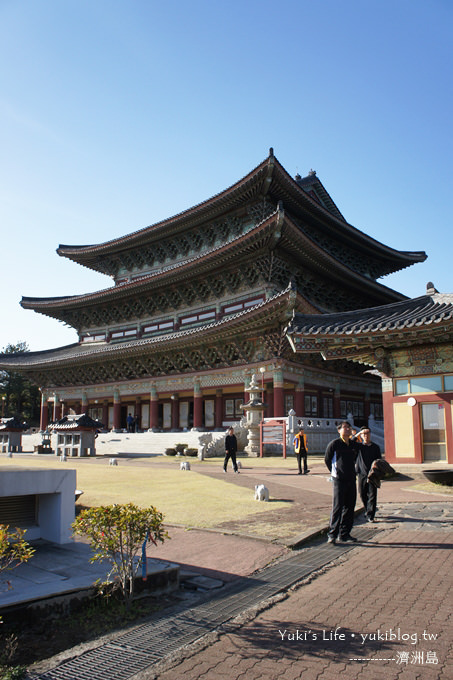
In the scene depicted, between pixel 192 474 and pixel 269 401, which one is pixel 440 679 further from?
pixel 269 401

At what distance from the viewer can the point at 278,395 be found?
25.8 metres

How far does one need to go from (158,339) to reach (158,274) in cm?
475

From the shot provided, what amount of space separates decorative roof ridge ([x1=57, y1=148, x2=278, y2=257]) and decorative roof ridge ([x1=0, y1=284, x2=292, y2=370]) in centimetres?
679

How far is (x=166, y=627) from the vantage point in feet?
13.4

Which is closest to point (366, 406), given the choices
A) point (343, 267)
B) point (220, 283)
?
point (343, 267)

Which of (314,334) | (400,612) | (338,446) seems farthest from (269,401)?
(400,612)

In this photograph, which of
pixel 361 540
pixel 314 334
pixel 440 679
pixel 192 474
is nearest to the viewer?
pixel 440 679

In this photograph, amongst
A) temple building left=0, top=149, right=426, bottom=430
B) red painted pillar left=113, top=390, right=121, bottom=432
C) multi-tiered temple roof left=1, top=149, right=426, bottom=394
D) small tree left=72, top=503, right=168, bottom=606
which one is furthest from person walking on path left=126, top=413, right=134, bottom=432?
small tree left=72, top=503, right=168, bottom=606

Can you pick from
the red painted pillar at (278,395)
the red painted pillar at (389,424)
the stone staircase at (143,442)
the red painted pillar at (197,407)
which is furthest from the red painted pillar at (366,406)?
the red painted pillar at (389,424)

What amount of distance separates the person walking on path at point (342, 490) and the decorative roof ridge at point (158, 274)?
18063 mm

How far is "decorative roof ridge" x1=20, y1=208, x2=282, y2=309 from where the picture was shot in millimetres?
25031

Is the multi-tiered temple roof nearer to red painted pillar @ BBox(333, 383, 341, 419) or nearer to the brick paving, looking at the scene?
red painted pillar @ BBox(333, 383, 341, 419)

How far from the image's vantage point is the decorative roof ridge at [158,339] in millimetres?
Answer: 23492

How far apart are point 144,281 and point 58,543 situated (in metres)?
29.2
